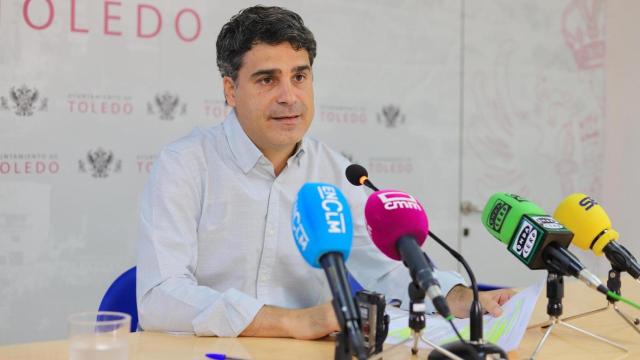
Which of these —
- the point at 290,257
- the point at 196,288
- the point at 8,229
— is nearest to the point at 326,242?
the point at 196,288

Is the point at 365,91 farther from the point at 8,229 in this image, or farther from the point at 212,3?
the point at 8,229

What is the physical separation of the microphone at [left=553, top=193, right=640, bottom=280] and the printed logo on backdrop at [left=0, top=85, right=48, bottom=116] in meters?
1.95

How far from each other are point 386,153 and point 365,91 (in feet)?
1.00

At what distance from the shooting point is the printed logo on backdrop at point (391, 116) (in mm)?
3674

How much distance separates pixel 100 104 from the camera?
3027mm

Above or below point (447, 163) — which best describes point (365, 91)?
above

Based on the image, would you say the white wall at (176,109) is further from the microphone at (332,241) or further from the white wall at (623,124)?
the microphone at (332,241)

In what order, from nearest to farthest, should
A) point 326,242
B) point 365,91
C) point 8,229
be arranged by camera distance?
point 326,242 → point 8,229 → point 365,91

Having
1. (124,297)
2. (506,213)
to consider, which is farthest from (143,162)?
(506,213)

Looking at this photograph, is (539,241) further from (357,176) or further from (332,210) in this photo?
(332,210)

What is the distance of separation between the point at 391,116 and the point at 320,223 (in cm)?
253

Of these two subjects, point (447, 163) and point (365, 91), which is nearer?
point (365, 91)

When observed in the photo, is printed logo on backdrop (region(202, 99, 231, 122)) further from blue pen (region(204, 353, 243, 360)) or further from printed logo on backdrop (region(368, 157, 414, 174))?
blue pen (region(204, 353, 243, 360))

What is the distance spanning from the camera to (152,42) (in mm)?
3115
